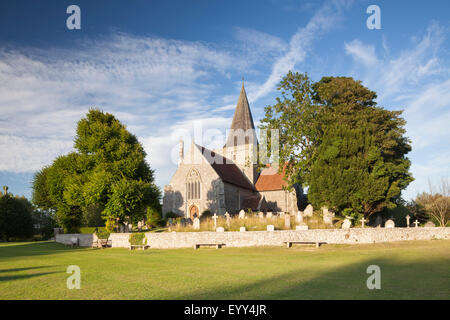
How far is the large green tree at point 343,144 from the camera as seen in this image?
24.3 metres

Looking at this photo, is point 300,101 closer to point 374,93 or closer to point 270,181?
point 374,93

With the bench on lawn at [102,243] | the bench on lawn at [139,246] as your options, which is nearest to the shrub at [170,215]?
the bench on lawn at [102,243]

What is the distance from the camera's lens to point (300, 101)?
29797 millimetres

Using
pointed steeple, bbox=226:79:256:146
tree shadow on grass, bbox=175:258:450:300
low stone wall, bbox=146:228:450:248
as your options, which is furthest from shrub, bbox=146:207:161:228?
tree shadow on grass, bbox=175:258:450:300

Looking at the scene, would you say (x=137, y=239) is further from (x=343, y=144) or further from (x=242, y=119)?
(x=242, y=119)

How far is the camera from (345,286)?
28.0ft

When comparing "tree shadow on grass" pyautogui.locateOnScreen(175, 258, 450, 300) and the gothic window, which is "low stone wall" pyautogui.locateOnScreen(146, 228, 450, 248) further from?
the gothic window

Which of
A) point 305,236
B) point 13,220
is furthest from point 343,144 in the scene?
point 13,220

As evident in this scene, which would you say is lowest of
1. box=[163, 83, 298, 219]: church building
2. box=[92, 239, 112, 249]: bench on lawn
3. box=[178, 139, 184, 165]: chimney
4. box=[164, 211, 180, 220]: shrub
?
box=[92, 239, 112, 249]: bench on lawn

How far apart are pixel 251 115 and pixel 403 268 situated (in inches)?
1580

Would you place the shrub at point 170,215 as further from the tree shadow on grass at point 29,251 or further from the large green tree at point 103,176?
the tree shadow on grass at point 29,251

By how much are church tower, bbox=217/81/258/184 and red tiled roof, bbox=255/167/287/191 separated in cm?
111

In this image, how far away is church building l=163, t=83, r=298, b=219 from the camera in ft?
130

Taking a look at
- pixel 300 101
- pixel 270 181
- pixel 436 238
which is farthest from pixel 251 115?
pixel 436 238
